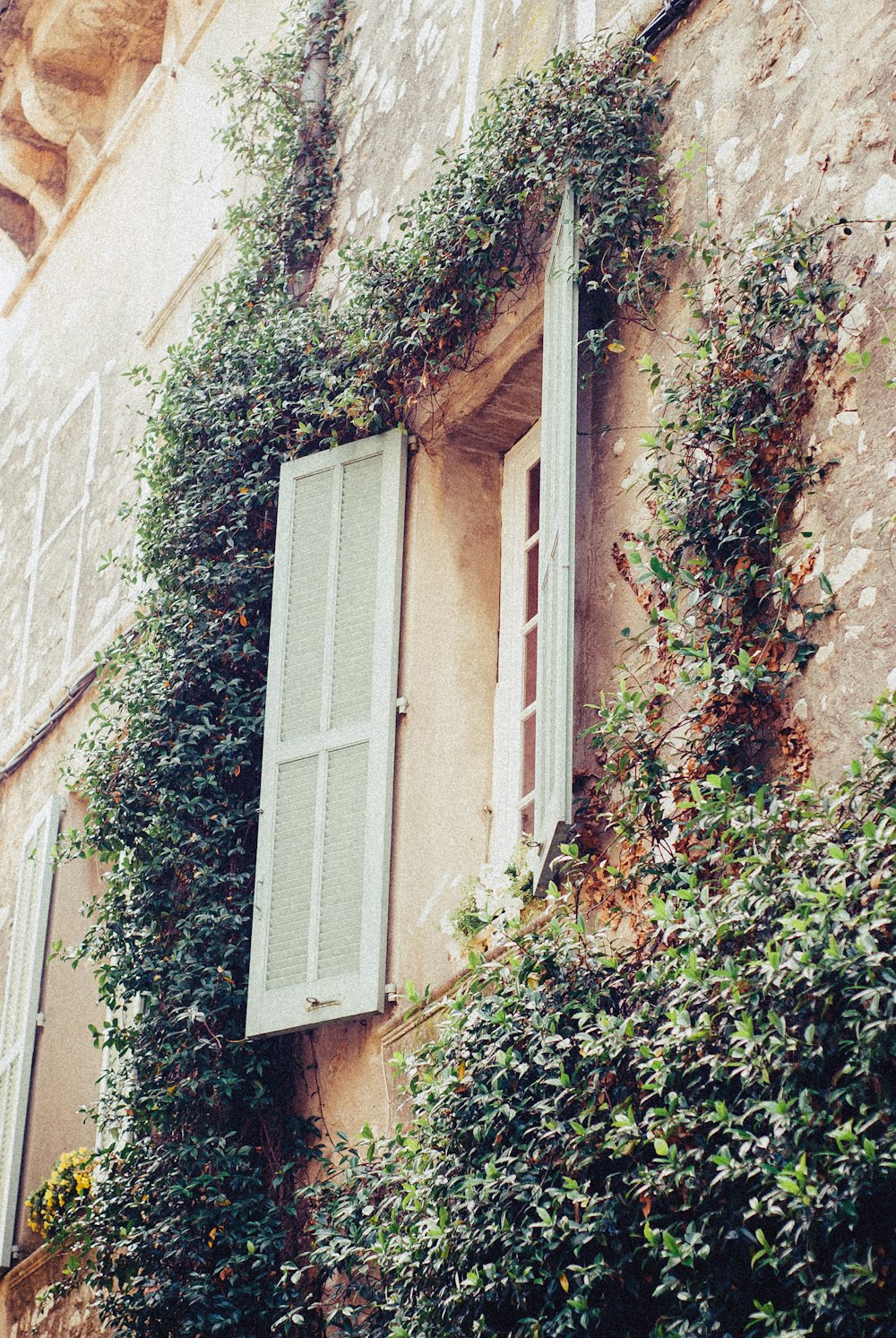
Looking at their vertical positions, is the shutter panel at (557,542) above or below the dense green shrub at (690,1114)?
above

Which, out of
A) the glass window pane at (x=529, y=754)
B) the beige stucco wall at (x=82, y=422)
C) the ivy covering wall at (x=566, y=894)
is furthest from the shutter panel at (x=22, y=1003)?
the glass window pane at (x=529, y=754)

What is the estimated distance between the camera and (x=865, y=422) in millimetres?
4594

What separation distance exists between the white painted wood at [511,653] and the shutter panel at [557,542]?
2.52 ft

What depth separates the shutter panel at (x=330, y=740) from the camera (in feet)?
19.2

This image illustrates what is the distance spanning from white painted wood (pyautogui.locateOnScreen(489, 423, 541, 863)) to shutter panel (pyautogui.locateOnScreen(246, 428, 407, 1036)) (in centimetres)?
37

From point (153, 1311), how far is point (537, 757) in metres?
2.20

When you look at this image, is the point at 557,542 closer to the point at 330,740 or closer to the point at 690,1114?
the point at 330,740

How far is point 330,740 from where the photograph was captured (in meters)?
6.20

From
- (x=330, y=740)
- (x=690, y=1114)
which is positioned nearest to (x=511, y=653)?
(x=330, y=740)

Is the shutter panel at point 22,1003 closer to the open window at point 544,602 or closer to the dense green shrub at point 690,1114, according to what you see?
the open window at point 544,602

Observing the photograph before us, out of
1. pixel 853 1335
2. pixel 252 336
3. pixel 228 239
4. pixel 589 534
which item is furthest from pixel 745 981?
pixel 228 239

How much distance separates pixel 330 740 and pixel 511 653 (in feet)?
2.26

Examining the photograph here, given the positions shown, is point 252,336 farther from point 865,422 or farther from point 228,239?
point 865,422

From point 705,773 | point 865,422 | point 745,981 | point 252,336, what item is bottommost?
point 745,981
